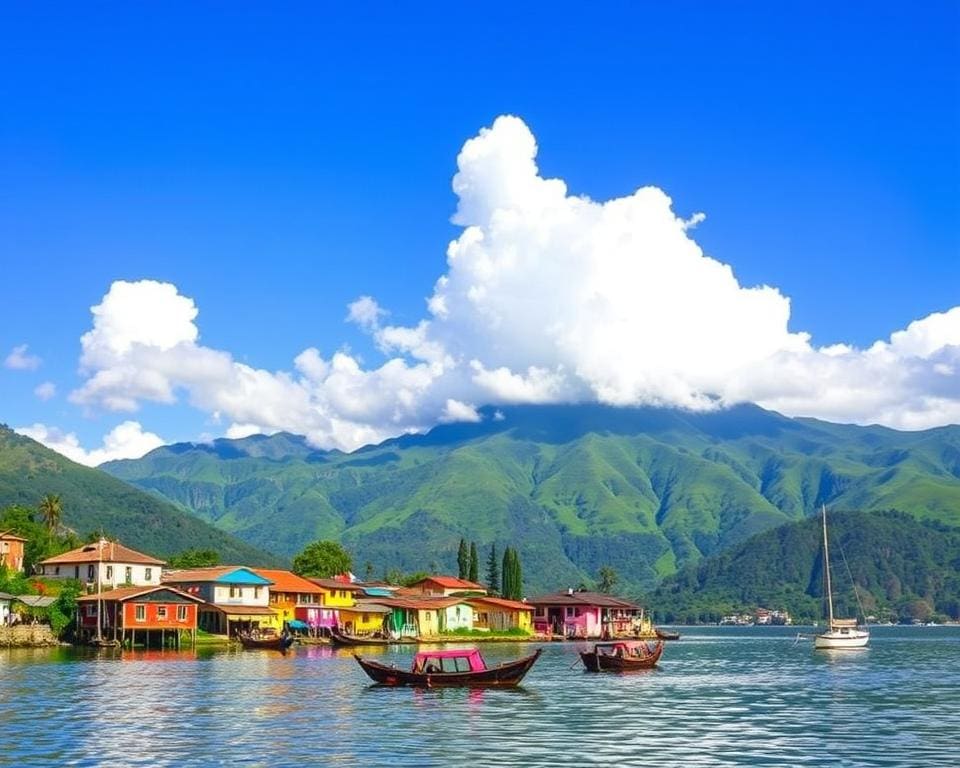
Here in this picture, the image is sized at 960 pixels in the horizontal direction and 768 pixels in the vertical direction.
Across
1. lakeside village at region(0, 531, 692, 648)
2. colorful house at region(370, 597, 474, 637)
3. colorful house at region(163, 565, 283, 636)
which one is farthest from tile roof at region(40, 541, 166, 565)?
colorful house at region(370, 597, 474, 637)

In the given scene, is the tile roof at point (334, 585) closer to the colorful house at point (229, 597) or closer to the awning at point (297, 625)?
the awning at point (297, 625)

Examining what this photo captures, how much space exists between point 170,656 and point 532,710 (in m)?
59.0

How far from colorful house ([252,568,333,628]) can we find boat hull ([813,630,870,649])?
6701 centimetres

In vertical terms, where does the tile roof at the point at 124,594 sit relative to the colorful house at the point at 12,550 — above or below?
below

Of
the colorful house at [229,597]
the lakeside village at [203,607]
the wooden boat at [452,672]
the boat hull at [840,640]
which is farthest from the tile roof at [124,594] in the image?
the boat hull at [840,640]

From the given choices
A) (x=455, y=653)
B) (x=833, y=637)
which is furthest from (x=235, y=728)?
(x=833, y=637)

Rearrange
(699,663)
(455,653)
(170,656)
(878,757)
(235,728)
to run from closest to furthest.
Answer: (878,757)
(235,728)
(455,653)
(170,656)
(699,663)

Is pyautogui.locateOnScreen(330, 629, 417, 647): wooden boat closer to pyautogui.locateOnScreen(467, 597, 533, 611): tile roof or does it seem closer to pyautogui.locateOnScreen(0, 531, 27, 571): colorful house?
pyautogui.locateOnScreen(467, 597, 533, 611): tile roof

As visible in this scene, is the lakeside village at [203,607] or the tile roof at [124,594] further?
the lakeside village at [203,607]

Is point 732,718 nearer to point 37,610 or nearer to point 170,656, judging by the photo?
point 170,656

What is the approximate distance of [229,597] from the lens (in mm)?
148625

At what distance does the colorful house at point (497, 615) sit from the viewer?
186 meters

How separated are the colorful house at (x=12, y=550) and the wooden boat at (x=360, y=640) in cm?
4421

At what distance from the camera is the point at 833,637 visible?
155 meters
